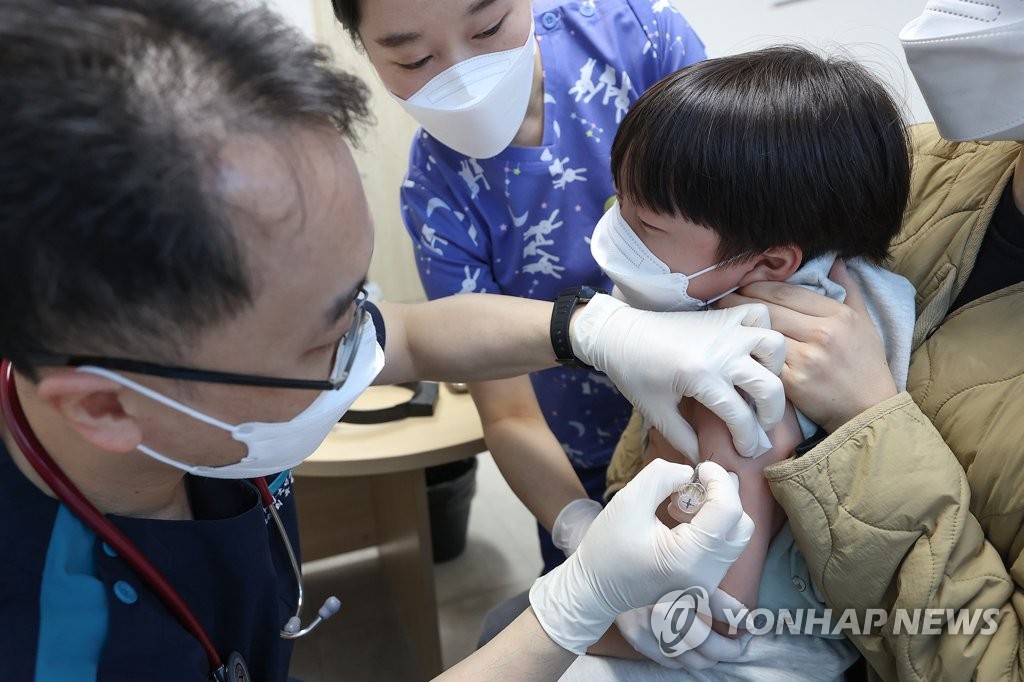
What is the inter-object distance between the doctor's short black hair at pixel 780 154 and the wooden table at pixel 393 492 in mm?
952

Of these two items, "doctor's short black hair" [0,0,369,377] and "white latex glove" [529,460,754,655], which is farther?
"white latex glove" [529,460,754,655]

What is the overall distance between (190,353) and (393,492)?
5.41 ft

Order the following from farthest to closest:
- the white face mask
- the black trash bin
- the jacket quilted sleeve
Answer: the black trash bin < the white face mask < the jacket quilted sleeve

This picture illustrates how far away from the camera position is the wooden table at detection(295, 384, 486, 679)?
1.83 metres

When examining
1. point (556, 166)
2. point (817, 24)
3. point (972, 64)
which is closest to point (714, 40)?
point (817, 24)

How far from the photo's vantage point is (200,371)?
77cm

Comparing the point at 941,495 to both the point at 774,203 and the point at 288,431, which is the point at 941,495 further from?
the point at 288,431

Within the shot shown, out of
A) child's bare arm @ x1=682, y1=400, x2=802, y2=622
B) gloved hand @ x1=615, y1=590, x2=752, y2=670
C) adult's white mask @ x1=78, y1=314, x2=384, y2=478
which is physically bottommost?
gloved hand @ x1=615, y1=590, x2=752, y2=670

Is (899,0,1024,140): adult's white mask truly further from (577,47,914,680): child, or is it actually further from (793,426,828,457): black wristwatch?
(793,426,828,457): black wristwatch

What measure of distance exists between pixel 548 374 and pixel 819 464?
74cm

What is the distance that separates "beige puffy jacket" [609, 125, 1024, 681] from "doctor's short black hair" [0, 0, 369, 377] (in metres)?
0.79

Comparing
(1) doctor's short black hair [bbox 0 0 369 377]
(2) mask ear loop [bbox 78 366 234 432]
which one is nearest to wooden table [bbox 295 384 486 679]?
(2) mask ear loop [bbox 78 366 234 432]

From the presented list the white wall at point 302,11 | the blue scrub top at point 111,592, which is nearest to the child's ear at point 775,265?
the blue scrub top at point 111,592

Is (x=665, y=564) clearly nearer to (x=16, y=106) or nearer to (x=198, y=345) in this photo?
(x=198, y=345)
